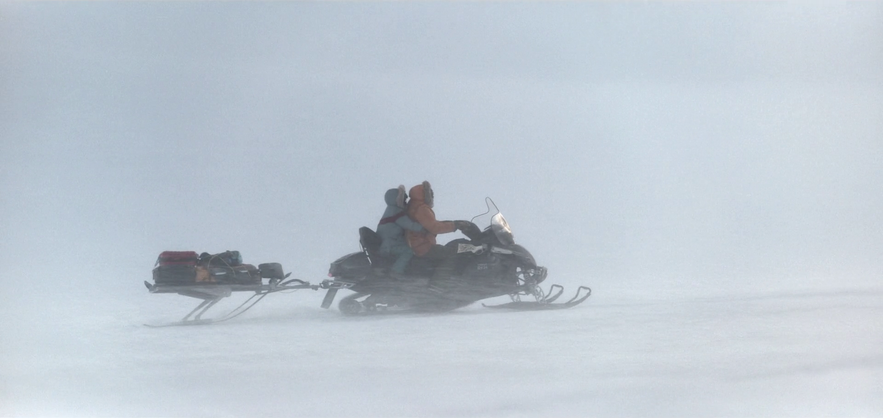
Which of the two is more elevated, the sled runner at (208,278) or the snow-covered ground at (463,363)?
the sled runner at (208,278)

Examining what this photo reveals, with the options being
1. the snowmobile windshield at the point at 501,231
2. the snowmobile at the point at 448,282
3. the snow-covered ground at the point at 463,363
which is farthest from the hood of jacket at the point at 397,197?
the snow-covered ground at the point at 463,363

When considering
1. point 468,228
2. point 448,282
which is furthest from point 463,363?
point 468,228

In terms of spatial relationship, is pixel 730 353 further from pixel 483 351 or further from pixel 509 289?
pixel 509 289

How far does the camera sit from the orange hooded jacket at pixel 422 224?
6.38 m

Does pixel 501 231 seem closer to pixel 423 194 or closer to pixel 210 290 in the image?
pixel 423 194

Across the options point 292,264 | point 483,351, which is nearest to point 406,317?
point 483,351

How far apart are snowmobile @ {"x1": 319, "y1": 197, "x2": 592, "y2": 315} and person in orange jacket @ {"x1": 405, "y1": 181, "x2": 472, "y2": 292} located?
0.16ft

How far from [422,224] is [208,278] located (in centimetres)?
161

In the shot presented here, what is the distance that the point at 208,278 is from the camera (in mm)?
6207

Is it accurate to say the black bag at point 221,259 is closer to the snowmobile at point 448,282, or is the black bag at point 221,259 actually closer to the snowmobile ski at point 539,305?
the snowmobile at point 448,282

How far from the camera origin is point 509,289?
660cm

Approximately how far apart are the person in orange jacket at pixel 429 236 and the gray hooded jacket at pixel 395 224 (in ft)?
0.15

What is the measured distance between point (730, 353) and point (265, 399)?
8.61 feet

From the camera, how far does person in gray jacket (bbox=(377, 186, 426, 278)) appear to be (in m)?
6.43
